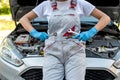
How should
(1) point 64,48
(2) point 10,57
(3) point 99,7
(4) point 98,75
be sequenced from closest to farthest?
(1) point 64,48 < (4) point 98,75 < (2) point 10,57 < (3) point 99,7

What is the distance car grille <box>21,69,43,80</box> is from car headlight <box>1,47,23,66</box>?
6.9 inches

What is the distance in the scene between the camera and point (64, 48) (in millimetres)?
4742

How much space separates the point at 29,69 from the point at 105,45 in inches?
52.4

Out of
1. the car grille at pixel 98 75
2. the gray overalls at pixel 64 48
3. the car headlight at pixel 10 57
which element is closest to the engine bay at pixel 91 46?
the car headlight at pixel 10 57

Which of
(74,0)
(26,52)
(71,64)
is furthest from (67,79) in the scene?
(26,52)

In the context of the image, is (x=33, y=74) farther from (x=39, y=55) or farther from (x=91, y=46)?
(x=91, y=46)

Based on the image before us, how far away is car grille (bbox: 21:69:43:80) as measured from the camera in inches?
223

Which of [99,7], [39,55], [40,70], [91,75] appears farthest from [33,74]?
[99,7]

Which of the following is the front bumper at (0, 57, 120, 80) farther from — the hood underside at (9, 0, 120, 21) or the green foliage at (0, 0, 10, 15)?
the green foliage at (0, 0, 10, 15)

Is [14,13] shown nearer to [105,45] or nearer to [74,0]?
[105,45]

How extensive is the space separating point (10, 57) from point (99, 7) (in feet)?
7.13

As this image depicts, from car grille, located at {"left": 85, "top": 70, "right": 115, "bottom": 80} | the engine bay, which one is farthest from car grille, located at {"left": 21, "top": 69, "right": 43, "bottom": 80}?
car grille, located at {"left": 85, "top": 70, "right": 115, "bottom": 80}

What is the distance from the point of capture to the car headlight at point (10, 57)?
5863 millimetres

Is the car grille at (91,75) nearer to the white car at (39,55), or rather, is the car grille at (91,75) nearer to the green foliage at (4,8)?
the white car at (39,55)
